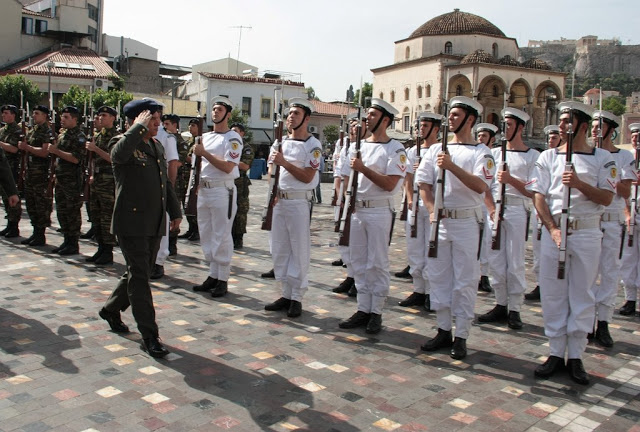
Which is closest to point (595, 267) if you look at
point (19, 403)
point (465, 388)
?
point (465, 388)

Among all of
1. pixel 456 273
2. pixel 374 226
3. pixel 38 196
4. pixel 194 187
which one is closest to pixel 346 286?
pixel 374 226

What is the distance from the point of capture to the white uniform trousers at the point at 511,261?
7070mm

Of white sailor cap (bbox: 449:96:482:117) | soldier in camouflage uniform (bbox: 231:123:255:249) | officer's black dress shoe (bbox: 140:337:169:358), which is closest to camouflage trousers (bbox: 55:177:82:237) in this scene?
soldier in camouflage uniform (bbox: 231:123:255:249)

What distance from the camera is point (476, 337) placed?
6.59 m

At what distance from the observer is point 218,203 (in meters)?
7.83

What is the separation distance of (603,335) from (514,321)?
0.90 meters

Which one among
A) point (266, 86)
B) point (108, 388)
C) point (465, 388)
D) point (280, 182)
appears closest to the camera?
point (108, 388)

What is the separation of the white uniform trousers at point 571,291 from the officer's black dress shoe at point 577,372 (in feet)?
0.16

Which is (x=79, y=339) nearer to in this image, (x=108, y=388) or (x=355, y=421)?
(x=108, y=388)

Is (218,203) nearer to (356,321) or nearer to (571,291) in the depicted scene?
(356,321)

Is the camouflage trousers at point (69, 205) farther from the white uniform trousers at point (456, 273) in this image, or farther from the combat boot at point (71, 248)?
the white uniform trousers at point (456, 273)

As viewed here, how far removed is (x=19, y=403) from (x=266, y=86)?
52145mm

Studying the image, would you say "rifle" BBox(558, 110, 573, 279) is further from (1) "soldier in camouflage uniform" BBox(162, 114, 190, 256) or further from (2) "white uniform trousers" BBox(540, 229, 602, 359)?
(1) "soldier in camouflage uniform" BBox(162, 114, 190, 256)

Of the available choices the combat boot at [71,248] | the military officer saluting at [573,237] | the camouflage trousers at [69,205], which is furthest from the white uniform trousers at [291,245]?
the combat boot at [71,248]
